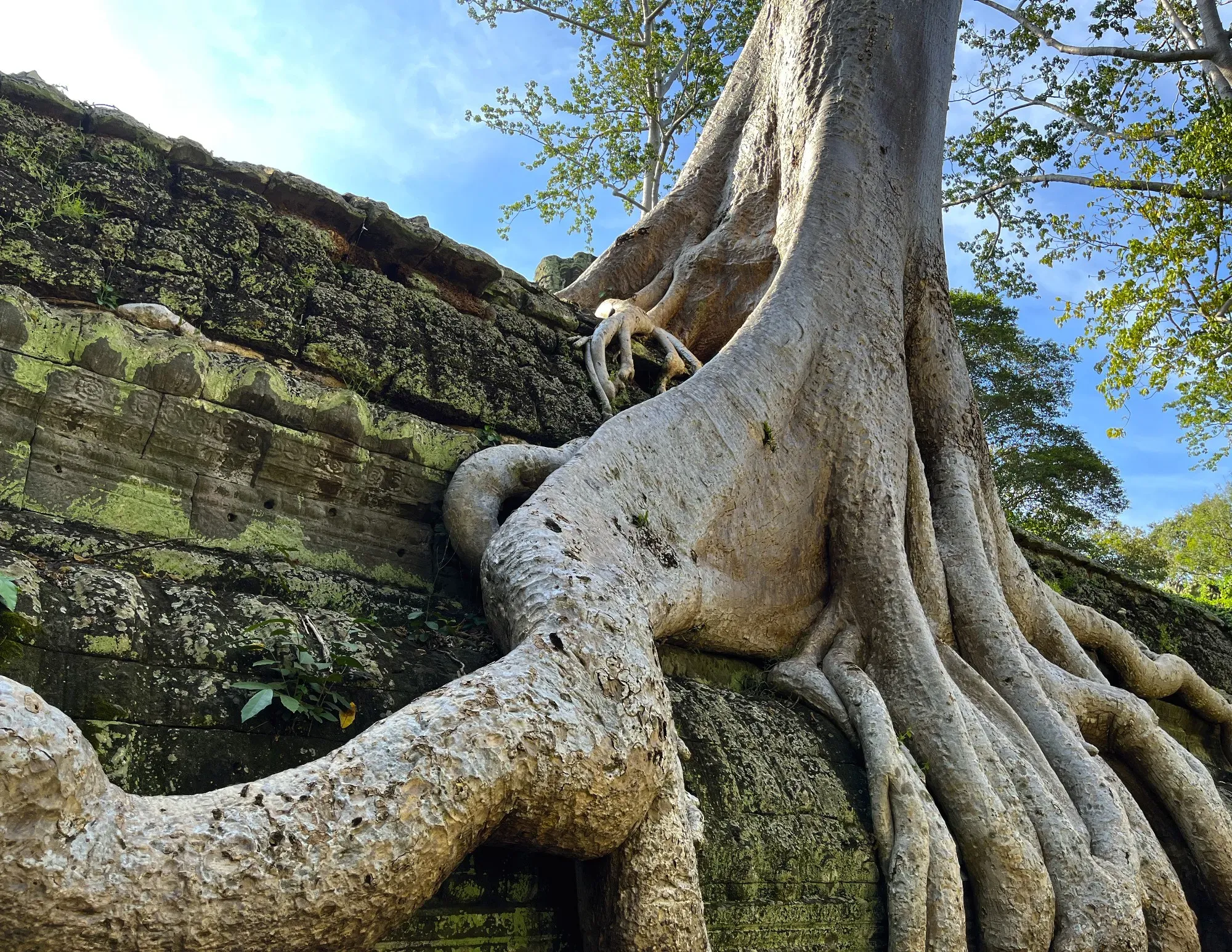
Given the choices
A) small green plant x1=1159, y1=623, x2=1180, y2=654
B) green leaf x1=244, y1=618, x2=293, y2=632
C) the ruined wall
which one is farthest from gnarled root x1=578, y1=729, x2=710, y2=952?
small green plant x1=1159, y1=623, x2=1180, y2=654

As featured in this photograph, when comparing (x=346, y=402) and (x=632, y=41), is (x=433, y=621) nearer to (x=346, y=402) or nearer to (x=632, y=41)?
(x=346, y=402)

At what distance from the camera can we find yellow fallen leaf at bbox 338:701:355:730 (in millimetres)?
1920

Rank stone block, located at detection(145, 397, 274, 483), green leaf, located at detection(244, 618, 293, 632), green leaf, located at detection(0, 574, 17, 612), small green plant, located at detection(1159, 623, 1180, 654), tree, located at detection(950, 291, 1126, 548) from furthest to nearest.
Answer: tree, located at detection(950, 291, 1126, 548), small green plant, located at detection(1159, 623, 1180, 654), stone block, located at detection(145, 397, 274, 483), green leaf, located at detection(244, 618, 293, 632), green leaf, located at detection(0, 574, 17, 612)

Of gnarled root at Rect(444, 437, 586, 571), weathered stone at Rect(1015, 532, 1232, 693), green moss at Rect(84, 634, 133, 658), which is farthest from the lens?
weathered stone at Rect(1015, 532, 1232, 693)

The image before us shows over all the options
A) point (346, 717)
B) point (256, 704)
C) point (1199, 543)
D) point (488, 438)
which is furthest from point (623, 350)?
point (1199, 543)

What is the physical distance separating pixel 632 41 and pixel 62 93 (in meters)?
9.92

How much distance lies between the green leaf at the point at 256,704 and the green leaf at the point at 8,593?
0.45 metres

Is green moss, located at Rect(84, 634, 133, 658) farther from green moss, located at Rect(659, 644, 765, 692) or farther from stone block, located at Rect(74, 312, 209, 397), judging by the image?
green moss, located at Rect(659, 644, 765, 692)

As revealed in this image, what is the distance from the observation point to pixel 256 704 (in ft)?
5.83

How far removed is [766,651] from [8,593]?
7.90 ft

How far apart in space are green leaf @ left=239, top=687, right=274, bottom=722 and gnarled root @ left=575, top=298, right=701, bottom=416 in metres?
2.17

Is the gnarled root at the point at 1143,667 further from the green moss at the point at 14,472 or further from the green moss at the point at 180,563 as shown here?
the green moss at the point at 14,472

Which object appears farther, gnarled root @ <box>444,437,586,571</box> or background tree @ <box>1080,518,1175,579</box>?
background tree @ <box>1080,518,1175,579</box>

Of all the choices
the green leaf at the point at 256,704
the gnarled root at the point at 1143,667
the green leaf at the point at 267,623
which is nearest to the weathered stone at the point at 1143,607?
the gnarled root at the point at 1143,667
